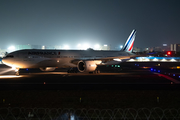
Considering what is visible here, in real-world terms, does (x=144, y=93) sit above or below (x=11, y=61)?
below

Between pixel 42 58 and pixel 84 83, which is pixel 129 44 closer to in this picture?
pixel 42 58

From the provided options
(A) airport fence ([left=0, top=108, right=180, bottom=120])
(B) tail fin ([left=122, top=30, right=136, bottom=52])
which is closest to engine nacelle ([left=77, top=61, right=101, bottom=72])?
(B) tail fin ([left=122, top=30, right=136, bottom=52])

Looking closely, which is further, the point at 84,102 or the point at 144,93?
the point at 144,93

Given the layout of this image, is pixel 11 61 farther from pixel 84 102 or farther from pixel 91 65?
pixel 84 102

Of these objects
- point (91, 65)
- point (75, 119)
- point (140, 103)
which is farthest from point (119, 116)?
point (91, 65)

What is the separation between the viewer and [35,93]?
66.3 feet

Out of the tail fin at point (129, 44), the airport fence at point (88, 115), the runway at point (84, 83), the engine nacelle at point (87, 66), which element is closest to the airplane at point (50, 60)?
the engine nacelle at point (87, 66)

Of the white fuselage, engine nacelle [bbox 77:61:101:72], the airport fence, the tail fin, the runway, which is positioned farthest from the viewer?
the tail fin

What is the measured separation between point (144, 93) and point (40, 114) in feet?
33.2

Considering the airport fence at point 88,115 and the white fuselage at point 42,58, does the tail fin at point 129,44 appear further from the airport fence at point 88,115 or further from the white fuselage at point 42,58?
the airport fence at point 88,115

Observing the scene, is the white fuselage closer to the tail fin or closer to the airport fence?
the tail fin

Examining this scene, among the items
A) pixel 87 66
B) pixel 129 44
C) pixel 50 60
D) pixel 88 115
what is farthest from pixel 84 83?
pixel 129 44

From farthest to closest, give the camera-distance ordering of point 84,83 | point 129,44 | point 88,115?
point 129,44, point 84,83, point 88,115

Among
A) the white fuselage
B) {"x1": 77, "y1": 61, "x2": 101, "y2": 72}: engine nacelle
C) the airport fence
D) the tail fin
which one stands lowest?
the airport fence
